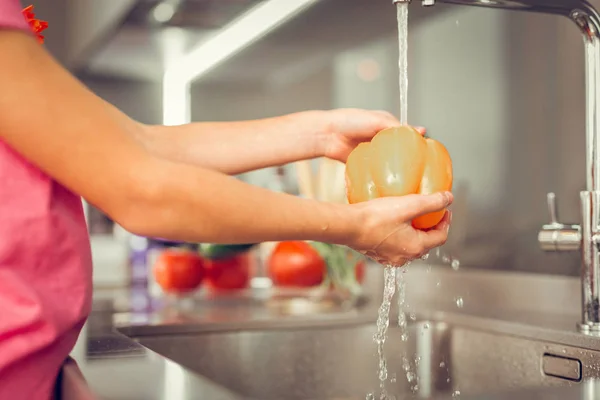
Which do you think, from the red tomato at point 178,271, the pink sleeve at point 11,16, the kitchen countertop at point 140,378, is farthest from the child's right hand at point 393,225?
the red tomato at point 178,271

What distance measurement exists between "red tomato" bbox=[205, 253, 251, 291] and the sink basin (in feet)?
2.10

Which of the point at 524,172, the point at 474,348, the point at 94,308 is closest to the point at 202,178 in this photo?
the point at 474,348

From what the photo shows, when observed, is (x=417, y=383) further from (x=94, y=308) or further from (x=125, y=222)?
(x=125, y=222)

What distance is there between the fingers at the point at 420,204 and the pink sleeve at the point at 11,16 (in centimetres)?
34

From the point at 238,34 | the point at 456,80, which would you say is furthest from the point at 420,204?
the point at 238,34

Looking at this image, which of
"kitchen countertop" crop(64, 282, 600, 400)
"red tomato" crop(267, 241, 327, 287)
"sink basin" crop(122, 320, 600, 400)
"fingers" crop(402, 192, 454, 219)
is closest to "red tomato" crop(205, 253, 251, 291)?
"red tomato" crop(267, 241, 327, 287)

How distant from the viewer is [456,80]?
154cm

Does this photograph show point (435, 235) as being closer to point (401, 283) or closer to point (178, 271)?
point (401, 283)

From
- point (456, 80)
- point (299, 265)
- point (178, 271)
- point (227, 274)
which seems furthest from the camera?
point (227, 274)

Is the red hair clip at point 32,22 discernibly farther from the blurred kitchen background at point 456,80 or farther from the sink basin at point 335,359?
the blurred kitchen background at point 456,80

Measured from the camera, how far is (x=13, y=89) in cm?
61

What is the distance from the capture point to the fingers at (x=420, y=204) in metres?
0.70

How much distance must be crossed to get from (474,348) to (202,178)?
2.26ft

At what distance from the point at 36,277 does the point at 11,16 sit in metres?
0.23
